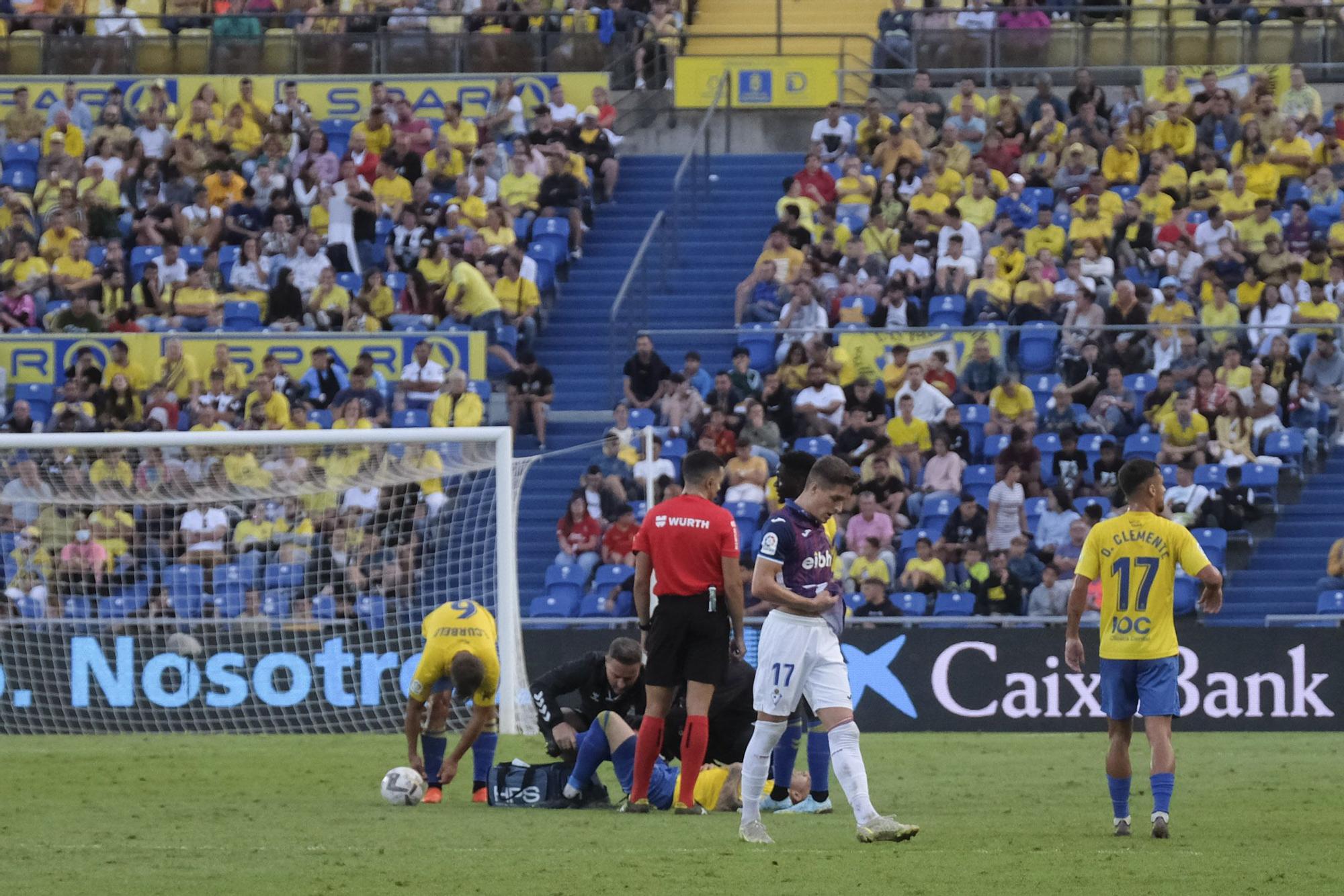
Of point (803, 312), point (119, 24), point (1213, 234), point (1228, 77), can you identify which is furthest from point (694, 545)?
point (119, 24)

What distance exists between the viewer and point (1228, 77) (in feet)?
88.5

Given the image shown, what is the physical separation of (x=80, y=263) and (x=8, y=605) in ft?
27.3

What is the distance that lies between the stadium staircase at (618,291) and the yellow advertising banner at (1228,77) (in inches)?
190

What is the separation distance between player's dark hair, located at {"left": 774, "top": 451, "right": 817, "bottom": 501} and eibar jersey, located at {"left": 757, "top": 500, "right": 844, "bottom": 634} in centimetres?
77

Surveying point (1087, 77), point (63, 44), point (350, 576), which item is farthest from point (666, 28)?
point (350, 576)

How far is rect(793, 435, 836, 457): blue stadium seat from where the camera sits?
21.3 meters

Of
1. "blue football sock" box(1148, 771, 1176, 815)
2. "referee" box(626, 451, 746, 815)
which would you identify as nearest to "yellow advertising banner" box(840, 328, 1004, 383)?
"referee" box(626, 451, 746, 815)

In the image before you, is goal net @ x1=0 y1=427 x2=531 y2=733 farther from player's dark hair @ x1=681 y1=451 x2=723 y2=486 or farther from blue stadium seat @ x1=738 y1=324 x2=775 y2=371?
player's dark hair @ x1=681 y1=451 x2=723 y2=486

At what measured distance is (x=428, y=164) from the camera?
88.4 feet

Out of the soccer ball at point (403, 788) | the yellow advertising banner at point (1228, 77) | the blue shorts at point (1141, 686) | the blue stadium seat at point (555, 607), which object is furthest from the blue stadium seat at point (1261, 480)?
the soccer ball at point (403, 788)

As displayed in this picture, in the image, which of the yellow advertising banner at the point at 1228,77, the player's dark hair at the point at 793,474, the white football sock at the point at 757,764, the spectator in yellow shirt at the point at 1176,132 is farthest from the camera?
the yellow advertising banner at the point at 1228,77

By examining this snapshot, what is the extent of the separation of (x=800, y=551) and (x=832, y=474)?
0.41m

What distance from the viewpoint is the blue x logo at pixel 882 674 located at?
1873 cm

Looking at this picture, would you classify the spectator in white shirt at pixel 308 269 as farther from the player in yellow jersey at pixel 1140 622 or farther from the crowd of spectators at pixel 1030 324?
the player in yellow jersey at pixel 1140 622
